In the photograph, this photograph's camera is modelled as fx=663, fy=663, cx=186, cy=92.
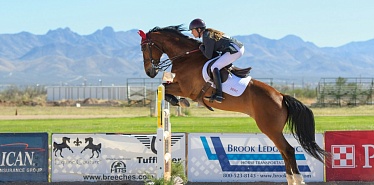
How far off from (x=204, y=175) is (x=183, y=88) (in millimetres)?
3128

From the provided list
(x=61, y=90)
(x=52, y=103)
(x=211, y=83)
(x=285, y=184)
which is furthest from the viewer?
(x=61, y=90)

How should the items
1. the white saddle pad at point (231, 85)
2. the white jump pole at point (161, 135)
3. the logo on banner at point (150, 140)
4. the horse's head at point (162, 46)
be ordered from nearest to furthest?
the white jump pole at point (161, 135) → the white saddle pad at point (231, 85) → the horse's head at point (162, 46) → the logo on banner at point (150, 140)

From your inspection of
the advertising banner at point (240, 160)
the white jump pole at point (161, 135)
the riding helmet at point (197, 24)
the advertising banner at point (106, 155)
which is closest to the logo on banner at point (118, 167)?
the advertising banner at point (106, 155)

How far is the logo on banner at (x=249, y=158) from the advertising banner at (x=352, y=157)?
0.53 metres

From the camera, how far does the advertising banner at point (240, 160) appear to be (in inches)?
496

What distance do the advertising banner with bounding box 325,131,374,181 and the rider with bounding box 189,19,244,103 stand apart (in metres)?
3.48

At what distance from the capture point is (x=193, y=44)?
1038 centimetres

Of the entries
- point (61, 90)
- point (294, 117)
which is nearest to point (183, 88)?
point (294, 117)

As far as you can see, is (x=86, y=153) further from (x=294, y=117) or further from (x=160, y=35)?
(x=294, y=117)

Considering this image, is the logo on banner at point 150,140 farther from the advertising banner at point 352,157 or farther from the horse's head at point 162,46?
the advertising banner at point 352,157

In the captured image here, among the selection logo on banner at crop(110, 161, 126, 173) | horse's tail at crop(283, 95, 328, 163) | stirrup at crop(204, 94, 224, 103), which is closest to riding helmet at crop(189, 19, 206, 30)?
stirrup at crop(204, 94, 224, 103)

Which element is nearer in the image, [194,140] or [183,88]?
[183,88]

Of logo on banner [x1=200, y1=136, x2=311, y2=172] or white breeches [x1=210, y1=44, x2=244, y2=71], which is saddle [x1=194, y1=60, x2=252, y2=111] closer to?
white breeches [x1=210, y1=44, x2=244, y2=71]

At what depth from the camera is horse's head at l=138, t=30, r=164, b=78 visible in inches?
409
